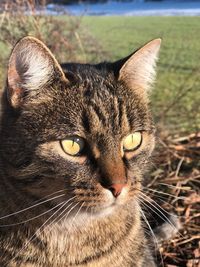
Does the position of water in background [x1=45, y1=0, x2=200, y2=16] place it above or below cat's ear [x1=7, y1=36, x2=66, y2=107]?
below

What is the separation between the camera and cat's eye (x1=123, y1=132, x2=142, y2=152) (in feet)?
6.00

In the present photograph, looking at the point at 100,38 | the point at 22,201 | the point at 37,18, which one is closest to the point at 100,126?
the point at 22,201

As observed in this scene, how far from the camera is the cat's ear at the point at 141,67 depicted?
1.98 meters

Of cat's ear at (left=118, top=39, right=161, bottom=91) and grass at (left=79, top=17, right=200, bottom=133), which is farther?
grass at (left=79, top=17, right=200, bottom=133)

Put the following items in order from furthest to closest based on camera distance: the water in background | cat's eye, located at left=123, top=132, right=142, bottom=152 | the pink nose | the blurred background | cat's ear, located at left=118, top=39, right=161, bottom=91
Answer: the water in background → the blurred background → cat's ear, located at left=118, top=39, right=161, bottom=91 → cat's eye, located at left=123, top=132, right=142, bottom=152 → the pink nose

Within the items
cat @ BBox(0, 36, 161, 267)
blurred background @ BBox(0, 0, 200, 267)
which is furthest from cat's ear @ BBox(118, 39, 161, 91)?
blurred background @ BBox(0, 0, 200, 267)

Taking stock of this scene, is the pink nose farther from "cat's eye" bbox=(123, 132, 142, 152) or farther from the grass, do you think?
the grass

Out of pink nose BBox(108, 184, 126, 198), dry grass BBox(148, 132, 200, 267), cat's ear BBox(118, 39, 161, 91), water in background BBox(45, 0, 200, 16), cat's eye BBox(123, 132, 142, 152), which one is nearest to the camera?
pink nose BBox(108, 184, 126, 198)

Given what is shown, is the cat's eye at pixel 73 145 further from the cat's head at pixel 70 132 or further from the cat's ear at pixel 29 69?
the cat's ear at pixel 29 69

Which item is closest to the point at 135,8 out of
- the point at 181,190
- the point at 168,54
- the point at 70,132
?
the point at 168,54

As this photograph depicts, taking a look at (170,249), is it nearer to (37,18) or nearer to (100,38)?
(37,18)

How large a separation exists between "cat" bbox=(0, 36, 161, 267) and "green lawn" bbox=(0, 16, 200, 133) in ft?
6.37

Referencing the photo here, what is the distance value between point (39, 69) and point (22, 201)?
1.80 ft

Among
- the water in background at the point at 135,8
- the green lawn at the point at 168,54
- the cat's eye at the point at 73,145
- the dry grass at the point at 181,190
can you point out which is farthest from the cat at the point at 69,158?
the water in background at the point at 135,8
